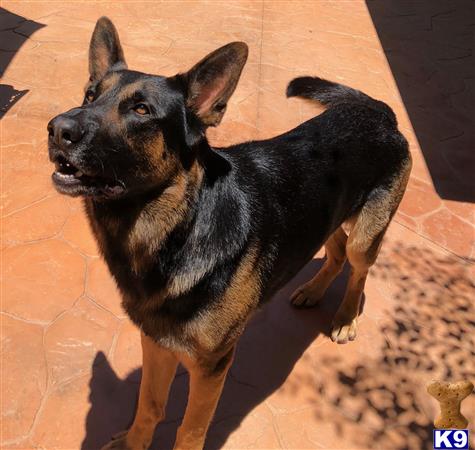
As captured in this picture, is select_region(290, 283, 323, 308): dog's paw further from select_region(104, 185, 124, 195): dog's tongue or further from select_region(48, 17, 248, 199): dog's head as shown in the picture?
select_region(104, 185, 124, 195): dog's tongue

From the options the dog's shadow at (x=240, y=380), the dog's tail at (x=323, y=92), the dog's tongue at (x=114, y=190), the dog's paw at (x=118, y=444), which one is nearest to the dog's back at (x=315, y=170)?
the dog's tail at (x=323, y=92)

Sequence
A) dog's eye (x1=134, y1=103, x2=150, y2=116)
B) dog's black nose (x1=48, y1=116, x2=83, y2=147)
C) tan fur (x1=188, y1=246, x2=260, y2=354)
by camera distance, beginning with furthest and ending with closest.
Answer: tan fur (x1=188, y1=246, x2=260, y2=354), dog's eye (x1=134, y1=103, x2=150, y2=116), dog's black nose (x1=48, y1=116, x2=83, y2=147)

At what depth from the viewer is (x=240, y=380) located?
12.7ft

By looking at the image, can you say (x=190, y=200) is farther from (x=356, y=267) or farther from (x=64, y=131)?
(x=356, y=267)

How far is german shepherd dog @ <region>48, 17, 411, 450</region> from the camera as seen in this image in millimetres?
2420

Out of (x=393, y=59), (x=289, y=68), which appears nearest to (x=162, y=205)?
(x=289, y=68)

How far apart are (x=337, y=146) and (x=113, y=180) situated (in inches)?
65.2

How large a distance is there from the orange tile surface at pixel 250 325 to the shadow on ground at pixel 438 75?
0.07 m

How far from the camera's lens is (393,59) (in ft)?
29.5

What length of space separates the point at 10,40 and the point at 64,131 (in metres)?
6.40

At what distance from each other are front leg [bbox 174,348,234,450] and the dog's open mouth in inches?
42.9

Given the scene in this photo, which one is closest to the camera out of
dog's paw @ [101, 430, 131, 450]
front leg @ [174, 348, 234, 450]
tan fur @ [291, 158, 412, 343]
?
front leg @ [174, 348, 234, 450]

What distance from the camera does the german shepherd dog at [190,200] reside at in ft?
7.94

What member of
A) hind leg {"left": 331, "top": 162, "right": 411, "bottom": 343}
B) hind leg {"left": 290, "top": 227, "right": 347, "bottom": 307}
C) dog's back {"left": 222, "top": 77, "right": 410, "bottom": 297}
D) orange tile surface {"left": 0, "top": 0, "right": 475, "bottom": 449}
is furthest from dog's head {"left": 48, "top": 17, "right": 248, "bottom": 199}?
hind leg {"left": 290, "top": 227, "right": 347, "bottom": 307}
